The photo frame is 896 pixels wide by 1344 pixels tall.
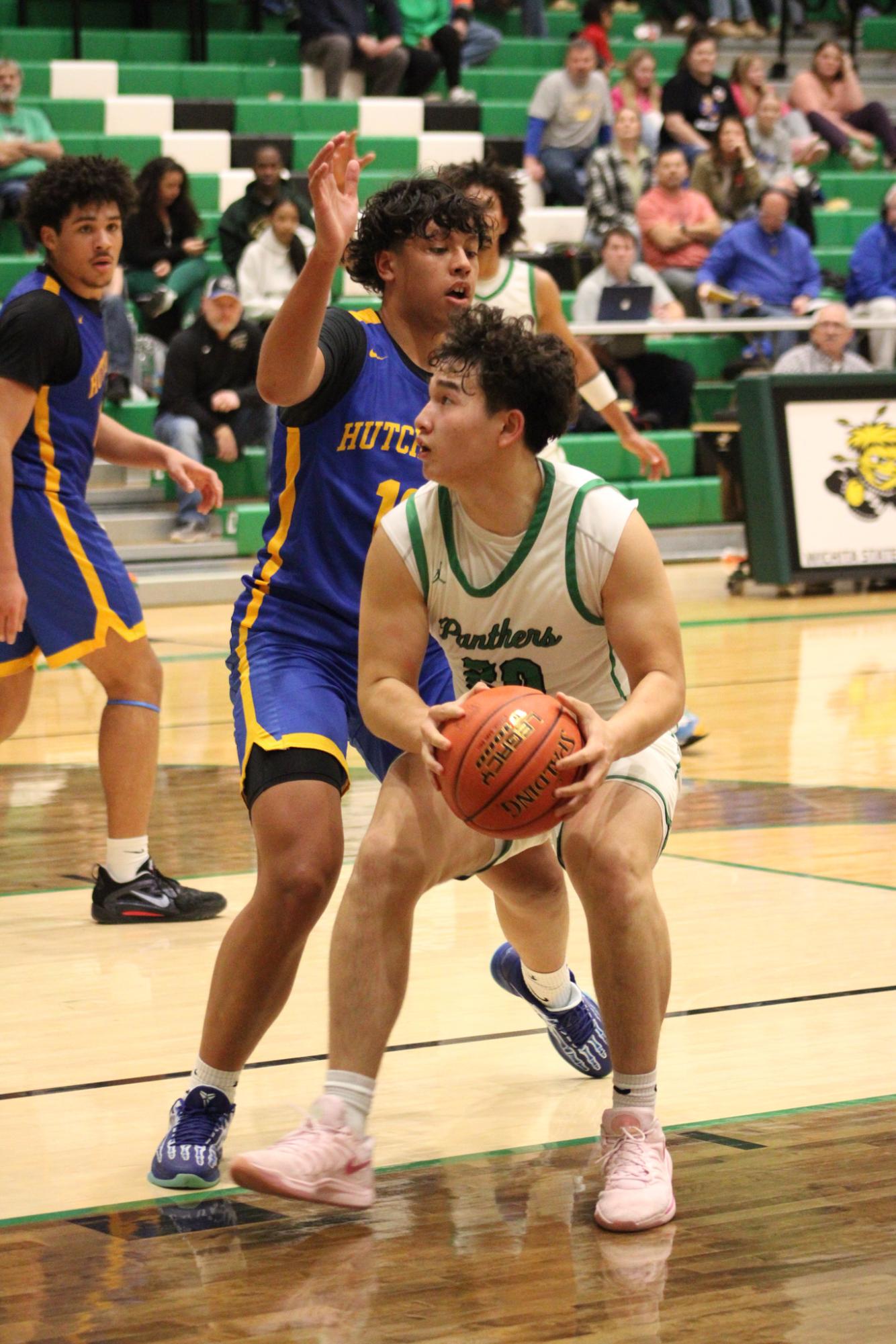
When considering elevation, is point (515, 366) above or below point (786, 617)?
above

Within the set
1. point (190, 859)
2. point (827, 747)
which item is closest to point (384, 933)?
point (190, 859)

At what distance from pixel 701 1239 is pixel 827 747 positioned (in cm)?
456

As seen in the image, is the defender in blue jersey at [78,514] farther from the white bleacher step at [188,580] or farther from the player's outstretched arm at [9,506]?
the white bleacher step at [188,580]

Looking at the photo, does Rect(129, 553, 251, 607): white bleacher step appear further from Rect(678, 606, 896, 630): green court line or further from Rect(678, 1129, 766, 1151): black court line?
Rect(678, 1129, 766, 1151): black court line

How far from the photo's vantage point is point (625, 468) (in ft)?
43.9

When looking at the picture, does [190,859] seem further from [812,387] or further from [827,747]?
[812,387]

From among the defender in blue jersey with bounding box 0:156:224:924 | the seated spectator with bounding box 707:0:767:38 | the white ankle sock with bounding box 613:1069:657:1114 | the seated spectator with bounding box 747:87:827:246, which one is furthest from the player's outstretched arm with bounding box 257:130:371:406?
the seated spectator with bounding box 707:0:767:38

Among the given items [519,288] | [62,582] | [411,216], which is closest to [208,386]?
[519,288]

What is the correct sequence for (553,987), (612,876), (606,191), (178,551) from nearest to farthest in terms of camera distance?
(612,876)
(553,987)
(178,551)
(606,191)

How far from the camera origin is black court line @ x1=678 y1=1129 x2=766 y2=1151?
11.0ft

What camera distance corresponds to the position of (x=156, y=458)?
210 inches

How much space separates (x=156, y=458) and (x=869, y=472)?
7.27 meters

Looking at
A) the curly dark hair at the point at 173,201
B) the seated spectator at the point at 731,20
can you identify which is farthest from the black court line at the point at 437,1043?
the seated spectator at the point at 731,20

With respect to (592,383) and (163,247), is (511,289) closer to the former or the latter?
(592,383)
